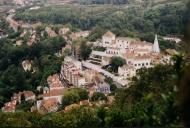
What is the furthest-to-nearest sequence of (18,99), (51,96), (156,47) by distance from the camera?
(156,47), (18,99), (51,96)

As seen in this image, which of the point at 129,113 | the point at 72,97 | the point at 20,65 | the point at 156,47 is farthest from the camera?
the point at 20,65

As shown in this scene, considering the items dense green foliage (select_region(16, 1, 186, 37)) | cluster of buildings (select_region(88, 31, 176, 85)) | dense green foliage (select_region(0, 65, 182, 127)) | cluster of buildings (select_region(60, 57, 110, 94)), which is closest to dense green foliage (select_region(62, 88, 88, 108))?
cluster of buildings (select_region(60, 57, 110, 94))

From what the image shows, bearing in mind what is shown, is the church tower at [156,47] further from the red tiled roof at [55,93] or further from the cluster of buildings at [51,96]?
the red tiled roof at [55,93]

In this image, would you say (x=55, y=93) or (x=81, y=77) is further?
(x=81, y=77)

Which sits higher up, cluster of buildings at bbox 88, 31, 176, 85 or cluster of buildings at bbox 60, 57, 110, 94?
cluster of buildings at bbox 88, 31, 176, 85

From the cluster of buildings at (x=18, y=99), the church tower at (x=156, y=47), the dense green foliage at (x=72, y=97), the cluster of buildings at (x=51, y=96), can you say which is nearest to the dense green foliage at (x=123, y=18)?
the church tower at (x=156, y=47)

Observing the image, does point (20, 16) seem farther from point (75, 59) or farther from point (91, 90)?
point (91, 90)

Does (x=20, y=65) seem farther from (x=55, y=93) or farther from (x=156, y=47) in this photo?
(x=156, y=47)

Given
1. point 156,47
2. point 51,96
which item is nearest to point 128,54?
point 156,47

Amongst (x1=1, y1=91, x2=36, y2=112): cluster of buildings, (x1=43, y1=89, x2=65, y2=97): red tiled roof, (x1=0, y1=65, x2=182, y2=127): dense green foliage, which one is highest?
(x1=0, y1=65, x2=182, y2=127): dense green foliage

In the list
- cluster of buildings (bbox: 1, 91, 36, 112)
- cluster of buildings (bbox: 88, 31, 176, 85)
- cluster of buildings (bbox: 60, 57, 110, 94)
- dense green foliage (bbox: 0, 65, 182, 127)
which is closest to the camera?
dense green foliage (bbox: 0, 65, 182, 127)

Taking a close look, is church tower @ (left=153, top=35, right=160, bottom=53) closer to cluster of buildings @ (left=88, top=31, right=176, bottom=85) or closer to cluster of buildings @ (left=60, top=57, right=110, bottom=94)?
cluster of buildings @ (left=88, top=31, right=176, bottom=85)
